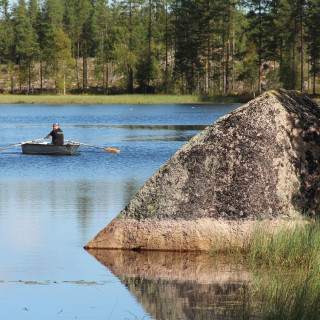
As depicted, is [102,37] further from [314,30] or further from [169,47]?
[314,30]

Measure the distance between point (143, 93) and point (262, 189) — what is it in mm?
108358

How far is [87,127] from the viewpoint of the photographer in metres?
57.2

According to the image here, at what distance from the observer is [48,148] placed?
3312cm

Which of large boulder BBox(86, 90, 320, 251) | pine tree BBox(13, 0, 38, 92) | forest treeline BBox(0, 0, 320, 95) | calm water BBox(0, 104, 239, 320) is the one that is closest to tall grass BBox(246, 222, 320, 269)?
large boulder BBox(86, 90, 320, 251)

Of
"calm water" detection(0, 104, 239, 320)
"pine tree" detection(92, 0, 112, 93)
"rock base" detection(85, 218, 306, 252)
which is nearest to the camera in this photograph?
"calm water" detection(0, 104, 239, 320)

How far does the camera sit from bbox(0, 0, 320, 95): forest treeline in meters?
97.3

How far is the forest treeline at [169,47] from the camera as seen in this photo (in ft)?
319

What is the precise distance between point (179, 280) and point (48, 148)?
23.8 m

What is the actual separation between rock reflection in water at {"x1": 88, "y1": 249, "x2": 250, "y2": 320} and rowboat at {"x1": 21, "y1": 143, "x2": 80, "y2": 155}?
21318 millimetres

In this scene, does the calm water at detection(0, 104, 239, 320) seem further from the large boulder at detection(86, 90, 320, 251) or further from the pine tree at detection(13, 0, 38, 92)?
the pine tree at detection(13, 0, 38, 92)

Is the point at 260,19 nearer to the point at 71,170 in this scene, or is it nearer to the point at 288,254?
the point at 71,170

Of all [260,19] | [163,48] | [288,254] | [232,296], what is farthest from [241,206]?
[163,48]

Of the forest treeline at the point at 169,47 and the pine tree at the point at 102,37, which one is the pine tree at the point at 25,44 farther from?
the pine tree at the point at 102,37

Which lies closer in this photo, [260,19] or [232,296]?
[232,296]
